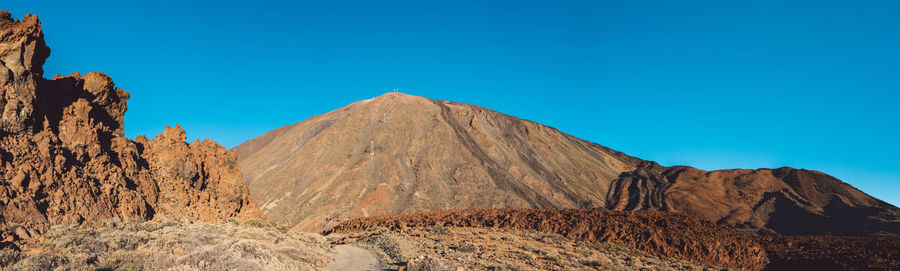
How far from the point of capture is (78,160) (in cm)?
1619

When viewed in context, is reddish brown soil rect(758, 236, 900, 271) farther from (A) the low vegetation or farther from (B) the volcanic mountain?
(B) the volcanic mountain

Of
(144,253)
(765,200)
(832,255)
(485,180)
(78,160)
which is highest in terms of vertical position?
(485,180)

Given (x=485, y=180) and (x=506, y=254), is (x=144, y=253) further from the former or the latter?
(x=485, y=180)

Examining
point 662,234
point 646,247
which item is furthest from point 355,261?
point 662,234

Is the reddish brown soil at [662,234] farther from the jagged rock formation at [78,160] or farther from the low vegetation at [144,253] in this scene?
the low vegetation at [144,253]

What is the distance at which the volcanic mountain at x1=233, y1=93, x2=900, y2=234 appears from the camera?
184 feet

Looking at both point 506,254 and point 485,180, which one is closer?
point 506,254

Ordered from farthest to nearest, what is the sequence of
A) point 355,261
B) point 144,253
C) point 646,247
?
point 646,247, point 355,261, point 144,253

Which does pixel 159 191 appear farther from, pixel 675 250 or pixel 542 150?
pixel 542 150

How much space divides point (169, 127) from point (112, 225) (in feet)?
42.8

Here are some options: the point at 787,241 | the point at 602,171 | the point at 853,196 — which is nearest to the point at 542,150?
the point at 602,171

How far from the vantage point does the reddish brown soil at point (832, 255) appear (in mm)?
19344

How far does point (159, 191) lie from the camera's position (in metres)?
20.4

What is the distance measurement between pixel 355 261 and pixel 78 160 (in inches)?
490
